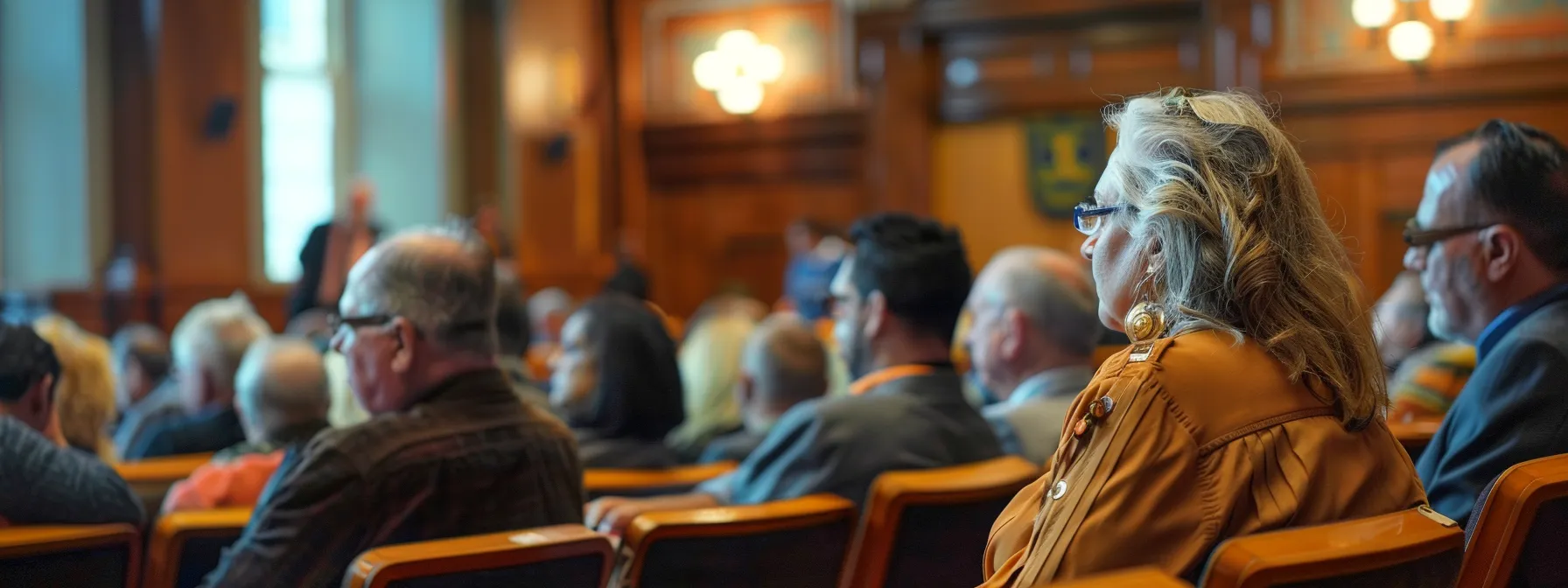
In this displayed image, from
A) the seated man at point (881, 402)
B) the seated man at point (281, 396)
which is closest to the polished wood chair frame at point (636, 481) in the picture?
the seated man at point (881, 402)

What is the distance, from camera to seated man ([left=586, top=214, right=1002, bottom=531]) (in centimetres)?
227

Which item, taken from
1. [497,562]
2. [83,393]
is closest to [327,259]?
[83,393]

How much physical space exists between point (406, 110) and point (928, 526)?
7.69 meters

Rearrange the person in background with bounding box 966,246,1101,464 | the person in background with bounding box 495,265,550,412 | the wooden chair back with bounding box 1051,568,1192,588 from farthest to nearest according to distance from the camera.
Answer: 1. the person in background with bounding box 495,265,550,412
2. the person in background with bounding box 966,246,1101,464
3. the wooden chair back with bounding box 1051,568,1192,588

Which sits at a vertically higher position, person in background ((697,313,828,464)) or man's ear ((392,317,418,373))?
man's ear ((392,317,418,373))

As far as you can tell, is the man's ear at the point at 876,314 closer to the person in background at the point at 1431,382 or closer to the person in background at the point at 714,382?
the person in background at the point at 1431,382

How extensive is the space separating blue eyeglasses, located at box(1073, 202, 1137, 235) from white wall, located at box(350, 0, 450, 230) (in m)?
7.90

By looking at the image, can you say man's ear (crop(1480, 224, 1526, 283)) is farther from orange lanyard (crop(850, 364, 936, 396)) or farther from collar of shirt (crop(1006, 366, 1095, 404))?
orange lanyard (crop(850, 364, 936, 396))

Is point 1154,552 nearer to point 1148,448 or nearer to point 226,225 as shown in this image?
point 1148,448

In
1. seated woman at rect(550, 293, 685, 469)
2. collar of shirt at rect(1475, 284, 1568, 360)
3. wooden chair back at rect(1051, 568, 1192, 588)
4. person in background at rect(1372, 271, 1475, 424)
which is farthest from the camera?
seated woman at rect(550, 293, 685, 469)

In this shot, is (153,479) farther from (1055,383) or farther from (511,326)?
(1055,383)

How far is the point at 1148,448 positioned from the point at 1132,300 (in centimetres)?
23

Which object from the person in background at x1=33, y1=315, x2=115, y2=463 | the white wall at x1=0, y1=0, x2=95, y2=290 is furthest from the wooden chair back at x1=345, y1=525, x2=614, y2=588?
the white wall at x1=0, y1=0, x2=95, y2=290

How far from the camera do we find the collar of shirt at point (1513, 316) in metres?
2.03
